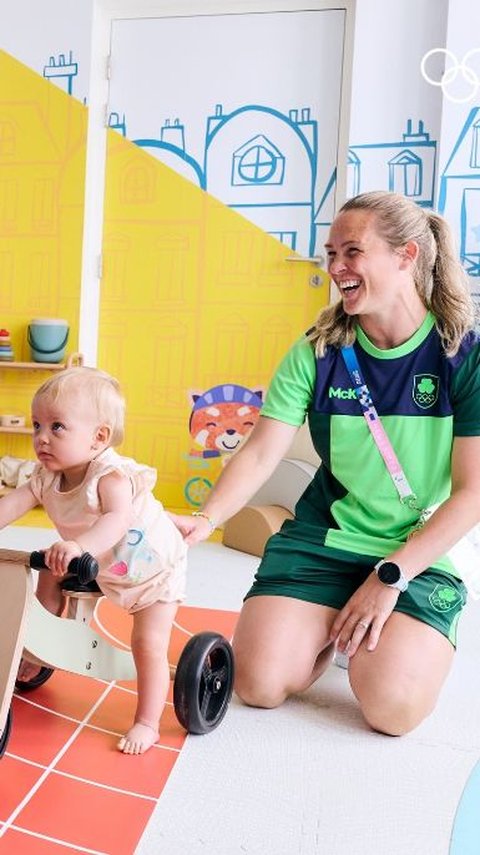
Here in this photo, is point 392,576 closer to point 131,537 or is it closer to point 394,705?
point 394,705

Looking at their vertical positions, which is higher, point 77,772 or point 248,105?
point 248,105

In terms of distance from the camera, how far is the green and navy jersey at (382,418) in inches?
72.6

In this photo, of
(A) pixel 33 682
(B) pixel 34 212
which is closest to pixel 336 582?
(A) pixel 33 682

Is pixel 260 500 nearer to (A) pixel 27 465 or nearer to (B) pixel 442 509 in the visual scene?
(A) pixel 27 465

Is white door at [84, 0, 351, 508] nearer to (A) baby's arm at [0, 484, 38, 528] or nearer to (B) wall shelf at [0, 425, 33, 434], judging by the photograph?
(B) wall shelf at [0, 425, 33, 434]

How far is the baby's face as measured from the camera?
154cm

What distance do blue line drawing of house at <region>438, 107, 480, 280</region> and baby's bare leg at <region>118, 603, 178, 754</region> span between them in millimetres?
2428

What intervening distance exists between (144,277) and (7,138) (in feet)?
3.05

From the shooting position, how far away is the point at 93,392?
5.13 ft

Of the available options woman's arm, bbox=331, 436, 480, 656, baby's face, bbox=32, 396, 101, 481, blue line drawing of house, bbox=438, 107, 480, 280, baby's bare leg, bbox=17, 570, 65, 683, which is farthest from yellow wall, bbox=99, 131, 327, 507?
baby's face, bbox=32, 396, 101, 481

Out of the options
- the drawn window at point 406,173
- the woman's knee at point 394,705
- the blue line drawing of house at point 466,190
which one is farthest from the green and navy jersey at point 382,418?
the drawn window at point 406,173

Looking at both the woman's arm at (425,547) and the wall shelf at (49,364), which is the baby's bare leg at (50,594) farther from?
the wall shelf at (49,364)

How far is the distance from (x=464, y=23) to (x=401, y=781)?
308cm

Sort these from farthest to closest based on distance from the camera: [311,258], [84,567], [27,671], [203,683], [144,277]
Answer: [144,277]
[311,258]
[27,671]
[203,683]
[84,567]
